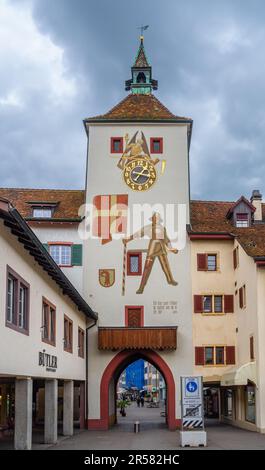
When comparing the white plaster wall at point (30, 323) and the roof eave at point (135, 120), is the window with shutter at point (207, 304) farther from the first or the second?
the roof eave at point (135, 120)

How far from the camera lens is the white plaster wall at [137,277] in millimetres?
41750

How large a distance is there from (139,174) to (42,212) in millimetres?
6238

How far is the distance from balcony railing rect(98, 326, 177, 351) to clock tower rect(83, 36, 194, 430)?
6 centimetres

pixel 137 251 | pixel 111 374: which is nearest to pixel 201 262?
pixel 137 251

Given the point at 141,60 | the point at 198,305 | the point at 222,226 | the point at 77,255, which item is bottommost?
the point at 198,305

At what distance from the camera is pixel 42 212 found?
1727 inches

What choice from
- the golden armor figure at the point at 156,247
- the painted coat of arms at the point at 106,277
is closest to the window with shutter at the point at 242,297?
the golden armor figure at the point at 156,247

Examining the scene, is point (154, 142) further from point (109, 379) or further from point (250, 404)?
point (250, 404)

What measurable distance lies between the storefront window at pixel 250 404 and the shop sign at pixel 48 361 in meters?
12.4

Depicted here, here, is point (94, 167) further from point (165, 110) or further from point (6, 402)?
point (6, 402)

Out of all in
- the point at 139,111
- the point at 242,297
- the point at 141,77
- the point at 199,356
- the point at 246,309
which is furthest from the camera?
the point at 141,77

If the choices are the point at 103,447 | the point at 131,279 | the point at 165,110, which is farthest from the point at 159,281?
the point at 103,447

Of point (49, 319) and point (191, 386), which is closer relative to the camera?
point (49, 319)

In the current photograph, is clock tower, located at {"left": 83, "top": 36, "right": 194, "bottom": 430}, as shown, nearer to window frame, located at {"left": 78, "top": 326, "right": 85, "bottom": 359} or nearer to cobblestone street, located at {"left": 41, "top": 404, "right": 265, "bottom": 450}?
window frame, located at {"left": 78, "top": 326, "right": 85, "bottom": 359}
